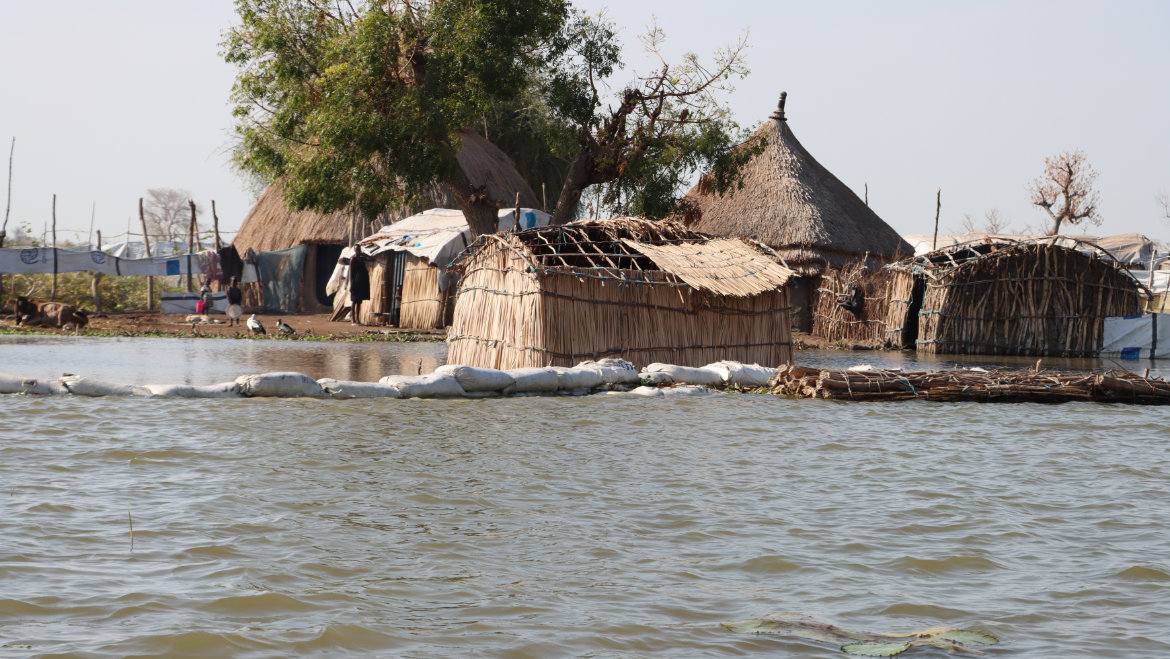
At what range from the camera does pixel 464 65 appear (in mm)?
17906

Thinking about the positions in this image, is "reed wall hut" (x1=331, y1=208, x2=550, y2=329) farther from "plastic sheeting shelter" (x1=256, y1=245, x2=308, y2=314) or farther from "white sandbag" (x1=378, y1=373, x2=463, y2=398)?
"white sandbag" (x1=378, y1=373, x2=463, y2=398)

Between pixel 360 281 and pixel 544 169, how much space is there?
33.3 feet

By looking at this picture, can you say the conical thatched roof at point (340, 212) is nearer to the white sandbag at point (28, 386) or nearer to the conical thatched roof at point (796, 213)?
the conical thatched roof at point (796, 213)

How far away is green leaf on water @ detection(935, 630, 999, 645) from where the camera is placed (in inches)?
145

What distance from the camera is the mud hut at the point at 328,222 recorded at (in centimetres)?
2719

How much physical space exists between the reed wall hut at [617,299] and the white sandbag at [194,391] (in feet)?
11.2

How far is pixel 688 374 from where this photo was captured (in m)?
12.0

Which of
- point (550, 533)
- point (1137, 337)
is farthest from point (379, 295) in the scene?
point (550, 533)

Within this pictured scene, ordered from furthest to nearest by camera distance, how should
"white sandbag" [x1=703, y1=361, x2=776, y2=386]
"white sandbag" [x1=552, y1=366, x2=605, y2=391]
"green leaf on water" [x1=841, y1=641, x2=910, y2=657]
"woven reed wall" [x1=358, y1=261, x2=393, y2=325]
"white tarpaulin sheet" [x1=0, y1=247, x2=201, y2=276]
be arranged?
"white tarpaulin sheet" [x1=0, y1=247, x2=201, y2=276]
"woven reed wall" [x1=358, y1=261, x2=393, y2=325]
"white sandbag" [x1=703, y1=361, x2=776, y2=386]
"white sandbag" [x1=552, y1=366, x2=605, y2=391]
"green leaf on water" [x1=841, y1=641, x2=910, y2=657]

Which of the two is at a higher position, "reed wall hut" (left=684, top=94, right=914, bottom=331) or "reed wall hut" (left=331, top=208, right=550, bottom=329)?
"reed wall hut" (left=684, top=94, right=914, bottom=331)

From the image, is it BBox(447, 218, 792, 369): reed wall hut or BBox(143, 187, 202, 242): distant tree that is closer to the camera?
BBox(447, 218, 792, 369): reed wall hut

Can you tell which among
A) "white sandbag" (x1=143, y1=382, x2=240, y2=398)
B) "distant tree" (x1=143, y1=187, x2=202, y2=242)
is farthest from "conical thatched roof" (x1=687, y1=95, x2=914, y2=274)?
"distant tree" (x1=143, y1=187, x2=202, y2=242)

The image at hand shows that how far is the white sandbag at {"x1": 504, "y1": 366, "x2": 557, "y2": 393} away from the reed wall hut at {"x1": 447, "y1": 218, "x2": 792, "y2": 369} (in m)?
0.80

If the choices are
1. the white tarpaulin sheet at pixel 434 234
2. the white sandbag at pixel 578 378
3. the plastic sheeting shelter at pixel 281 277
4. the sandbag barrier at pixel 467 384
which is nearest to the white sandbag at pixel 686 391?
the sandbag barrier at pixel 467 384
